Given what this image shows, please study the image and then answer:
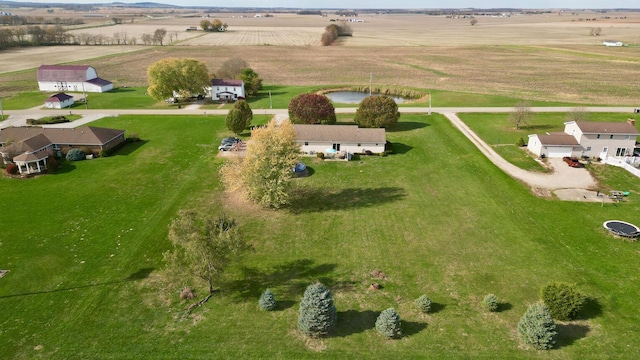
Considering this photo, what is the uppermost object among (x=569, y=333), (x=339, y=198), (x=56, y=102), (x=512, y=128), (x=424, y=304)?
(x=56, y=102)

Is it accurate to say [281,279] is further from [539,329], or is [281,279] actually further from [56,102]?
[56,102]

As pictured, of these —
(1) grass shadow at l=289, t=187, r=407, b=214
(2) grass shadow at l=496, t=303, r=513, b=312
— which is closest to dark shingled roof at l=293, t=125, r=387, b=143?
(1) grass shadow at l=289, t=187, r=407, b=214

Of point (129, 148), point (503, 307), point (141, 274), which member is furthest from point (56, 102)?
point (503, 307)

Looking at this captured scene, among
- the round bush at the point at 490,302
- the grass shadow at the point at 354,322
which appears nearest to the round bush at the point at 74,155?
the grass shadow at the point at 354,322

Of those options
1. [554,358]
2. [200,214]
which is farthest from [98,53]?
[554,358]

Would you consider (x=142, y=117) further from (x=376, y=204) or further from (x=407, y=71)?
(x=407, y=71)

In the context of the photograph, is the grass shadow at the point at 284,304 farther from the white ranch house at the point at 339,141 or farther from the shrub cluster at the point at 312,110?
the shrub cluster at the point at 312,110
